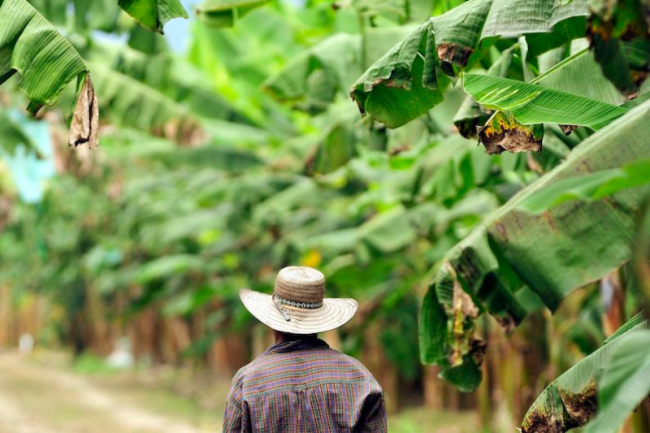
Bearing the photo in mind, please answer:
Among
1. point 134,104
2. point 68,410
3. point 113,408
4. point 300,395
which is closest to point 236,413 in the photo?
point 300,395

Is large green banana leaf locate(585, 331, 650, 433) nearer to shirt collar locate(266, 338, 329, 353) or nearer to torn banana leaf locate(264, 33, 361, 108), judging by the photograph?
shirt collar locate(266, 338, 329, 353)

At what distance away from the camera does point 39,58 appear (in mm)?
3883

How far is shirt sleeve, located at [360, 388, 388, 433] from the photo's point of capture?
11.6ft

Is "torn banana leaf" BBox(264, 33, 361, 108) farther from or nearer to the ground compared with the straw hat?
farther from the ground

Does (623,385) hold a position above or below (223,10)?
below

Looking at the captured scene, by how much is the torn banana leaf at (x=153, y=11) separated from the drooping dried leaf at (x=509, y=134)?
4.67ft

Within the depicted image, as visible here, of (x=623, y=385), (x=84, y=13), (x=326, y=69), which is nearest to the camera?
(x=623, y=385)

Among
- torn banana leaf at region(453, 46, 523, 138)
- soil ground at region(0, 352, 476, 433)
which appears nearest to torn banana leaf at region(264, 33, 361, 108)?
torn banana leaf at region(453, 46, 523, 138)

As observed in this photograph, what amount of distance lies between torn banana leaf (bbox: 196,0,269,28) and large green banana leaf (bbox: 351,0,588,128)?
6.07 ft

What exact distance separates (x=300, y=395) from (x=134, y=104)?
5.88 m

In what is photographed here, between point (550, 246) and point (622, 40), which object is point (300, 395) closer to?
point (550, 246)

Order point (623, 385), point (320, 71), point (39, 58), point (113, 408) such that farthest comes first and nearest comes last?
point (113, 408)
point (320, 71)
point (39, 58)
point (623, 385)

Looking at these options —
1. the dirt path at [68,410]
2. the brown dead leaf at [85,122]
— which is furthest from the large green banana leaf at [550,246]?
the dirt path at [68,410]

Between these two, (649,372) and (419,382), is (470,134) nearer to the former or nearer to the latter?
(649,372)
